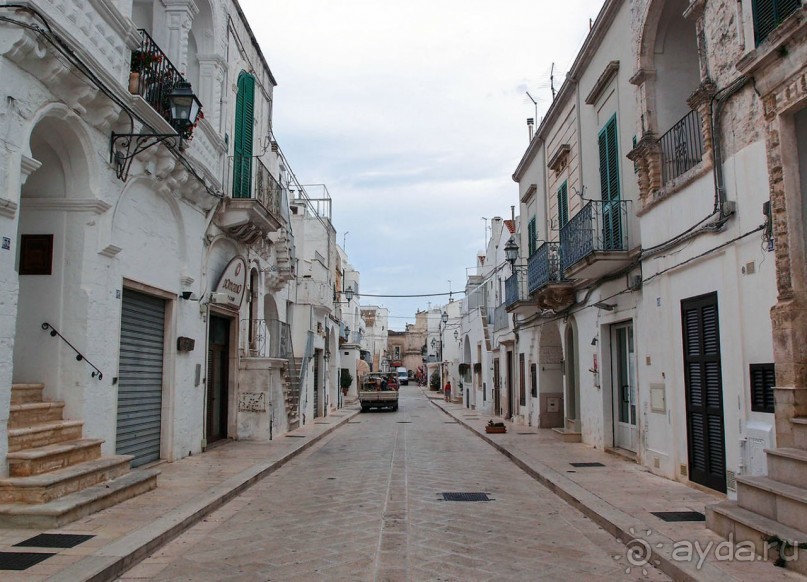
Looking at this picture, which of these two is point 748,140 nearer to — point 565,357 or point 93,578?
point 93,578

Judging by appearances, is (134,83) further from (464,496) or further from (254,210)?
(464,496)

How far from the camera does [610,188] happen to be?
43.2 ft

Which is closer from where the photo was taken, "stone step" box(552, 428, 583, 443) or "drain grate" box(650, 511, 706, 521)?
"drain grate" box(650, 511, 706, 521)

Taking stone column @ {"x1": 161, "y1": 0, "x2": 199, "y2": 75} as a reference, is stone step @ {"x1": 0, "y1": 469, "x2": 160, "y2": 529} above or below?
below

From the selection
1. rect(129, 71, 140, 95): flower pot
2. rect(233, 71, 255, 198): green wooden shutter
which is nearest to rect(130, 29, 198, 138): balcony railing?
rect(129, 71, 140, 95): flower pot

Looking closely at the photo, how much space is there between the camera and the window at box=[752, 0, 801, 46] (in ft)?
22.9

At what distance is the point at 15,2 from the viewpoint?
6906mm

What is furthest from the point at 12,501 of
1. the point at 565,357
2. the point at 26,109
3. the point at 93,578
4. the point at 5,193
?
the point at 565,357

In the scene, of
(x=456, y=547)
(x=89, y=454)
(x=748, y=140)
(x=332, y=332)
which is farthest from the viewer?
(x=332, y=332)

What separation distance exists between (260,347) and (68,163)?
918cm

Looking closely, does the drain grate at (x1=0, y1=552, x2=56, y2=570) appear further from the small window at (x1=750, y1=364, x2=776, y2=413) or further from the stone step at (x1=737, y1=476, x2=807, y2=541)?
the small window at (x1=750, y1=364, x2=776, y2=413)

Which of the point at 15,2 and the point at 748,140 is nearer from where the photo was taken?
the point at 15,2

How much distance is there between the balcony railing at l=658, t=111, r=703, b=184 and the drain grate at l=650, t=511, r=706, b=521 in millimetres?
4873

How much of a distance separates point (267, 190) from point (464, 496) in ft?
32.3
